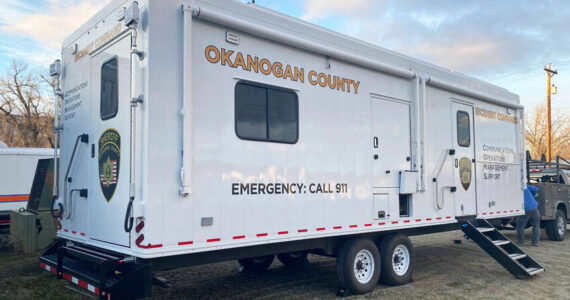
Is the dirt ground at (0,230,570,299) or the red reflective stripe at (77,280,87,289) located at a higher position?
the red reflective stripe at (77,280,87,289)

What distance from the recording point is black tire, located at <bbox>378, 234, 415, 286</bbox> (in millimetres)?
6820

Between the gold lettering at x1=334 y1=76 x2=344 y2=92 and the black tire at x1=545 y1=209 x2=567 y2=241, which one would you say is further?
the black tire at x1=545 y1=209 x2=567 y2=241

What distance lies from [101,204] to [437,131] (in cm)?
537

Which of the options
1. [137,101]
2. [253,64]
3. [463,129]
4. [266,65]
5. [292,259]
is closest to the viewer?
[137,101]

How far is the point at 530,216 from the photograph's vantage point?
36.3ft

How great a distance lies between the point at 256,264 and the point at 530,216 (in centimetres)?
696

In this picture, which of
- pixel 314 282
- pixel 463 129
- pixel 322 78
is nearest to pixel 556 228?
pixel 463 129

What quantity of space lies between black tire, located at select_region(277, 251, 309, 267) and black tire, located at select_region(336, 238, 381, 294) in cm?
150

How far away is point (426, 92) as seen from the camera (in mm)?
7785

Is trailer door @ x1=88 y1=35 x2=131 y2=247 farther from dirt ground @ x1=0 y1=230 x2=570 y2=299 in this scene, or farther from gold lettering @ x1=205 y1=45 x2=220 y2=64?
dirt ground @ x1=0 y1=230 x2=570 y2=299

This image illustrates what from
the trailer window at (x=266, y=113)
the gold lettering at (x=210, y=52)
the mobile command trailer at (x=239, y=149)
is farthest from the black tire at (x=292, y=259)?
the gold lettering at (x=210, y=52)

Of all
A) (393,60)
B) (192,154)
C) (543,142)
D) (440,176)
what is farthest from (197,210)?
(543,142)

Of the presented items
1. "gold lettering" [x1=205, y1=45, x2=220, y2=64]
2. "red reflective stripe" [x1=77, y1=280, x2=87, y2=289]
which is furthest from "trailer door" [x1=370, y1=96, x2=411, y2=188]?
"red reflective stripe" [x1=77, y1=280, x2=87, y2=289]

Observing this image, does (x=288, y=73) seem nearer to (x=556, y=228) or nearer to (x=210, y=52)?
(x=210, y=52)
